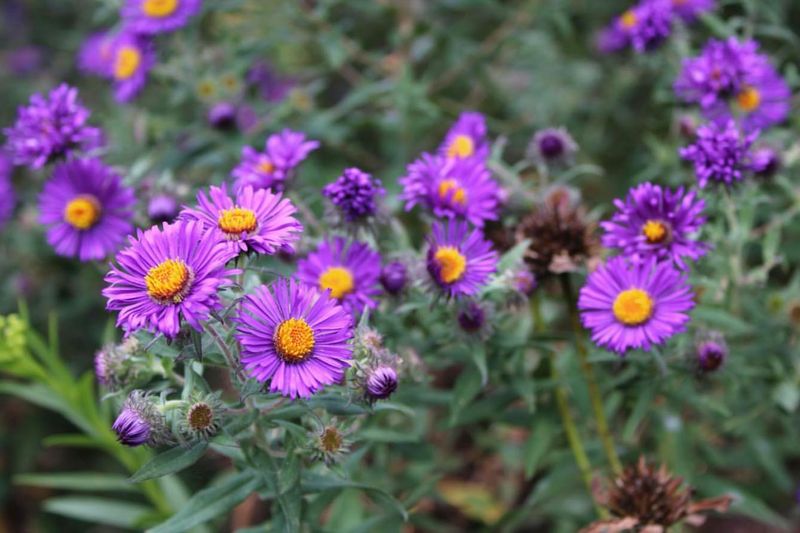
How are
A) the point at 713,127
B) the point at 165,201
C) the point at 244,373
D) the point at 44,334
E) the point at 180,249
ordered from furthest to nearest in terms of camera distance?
Answer: the point at 44,334 < the point at 165,201 < the point at 713,127 < the point at 244,373 < the point at 180,249

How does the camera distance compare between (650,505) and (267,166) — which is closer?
(650,505)

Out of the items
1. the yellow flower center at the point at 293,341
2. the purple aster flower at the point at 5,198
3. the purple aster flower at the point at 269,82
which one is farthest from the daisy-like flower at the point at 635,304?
the purple aster flower at the point at 5,198

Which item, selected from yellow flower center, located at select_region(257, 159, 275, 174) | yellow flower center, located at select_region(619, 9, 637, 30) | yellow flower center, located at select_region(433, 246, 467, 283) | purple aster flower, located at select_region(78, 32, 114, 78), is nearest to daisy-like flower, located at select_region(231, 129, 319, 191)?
yellow flower center, located at select_region(257, 159, 275, 174)

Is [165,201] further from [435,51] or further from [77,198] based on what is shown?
[435,51]

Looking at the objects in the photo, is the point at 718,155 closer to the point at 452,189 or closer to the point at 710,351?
the point at 710,351

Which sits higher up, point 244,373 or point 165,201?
point 165,201

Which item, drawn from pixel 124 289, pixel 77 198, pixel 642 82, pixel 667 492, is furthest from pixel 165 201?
pixel 642 82

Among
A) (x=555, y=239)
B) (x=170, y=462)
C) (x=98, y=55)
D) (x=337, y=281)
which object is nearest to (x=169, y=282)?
(x=170, y=462)
